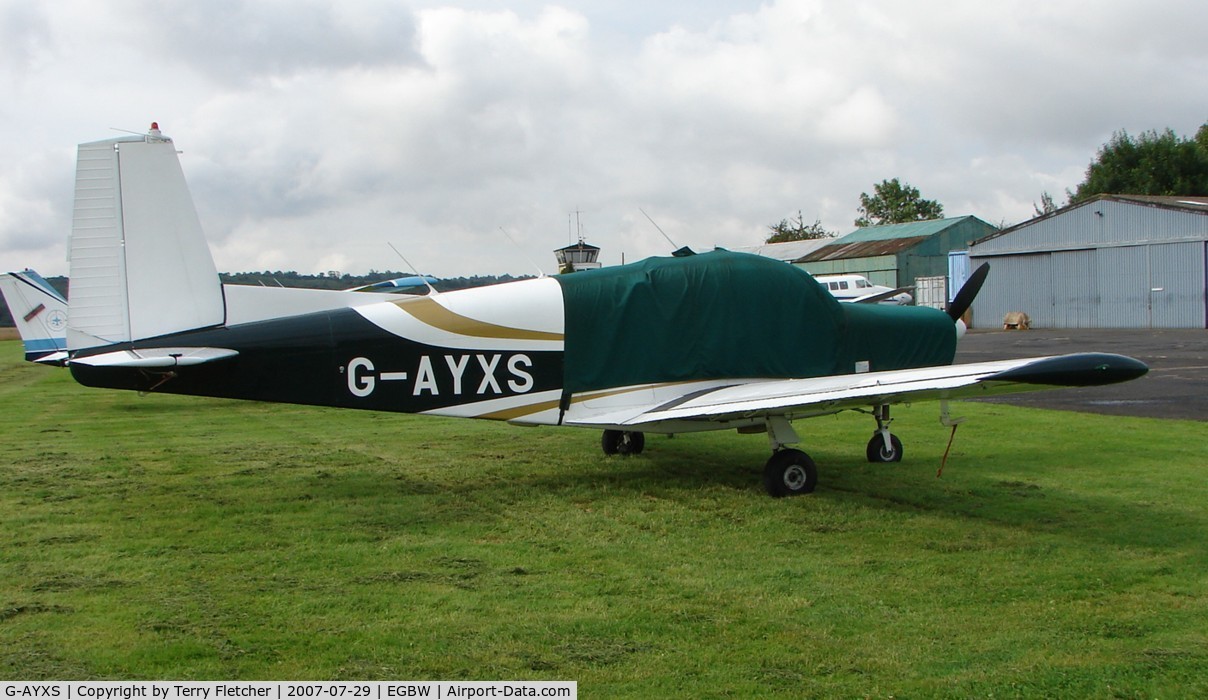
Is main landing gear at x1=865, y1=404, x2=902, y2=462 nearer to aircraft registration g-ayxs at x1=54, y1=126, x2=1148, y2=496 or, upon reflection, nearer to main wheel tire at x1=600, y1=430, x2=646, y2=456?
aircraft registration g-ayxs at x1=54, y1=126, x2=1148, y2=496

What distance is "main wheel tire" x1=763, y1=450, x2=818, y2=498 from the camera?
341 inches

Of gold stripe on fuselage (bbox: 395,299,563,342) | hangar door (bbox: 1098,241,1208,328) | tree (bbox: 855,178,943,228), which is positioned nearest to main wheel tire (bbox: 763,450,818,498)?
gold stripe on fuselage (bbox: 395,299,563,342)

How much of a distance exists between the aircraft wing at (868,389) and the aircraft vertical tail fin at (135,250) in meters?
Answer: 3.57

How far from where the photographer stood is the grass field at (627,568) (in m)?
4.55

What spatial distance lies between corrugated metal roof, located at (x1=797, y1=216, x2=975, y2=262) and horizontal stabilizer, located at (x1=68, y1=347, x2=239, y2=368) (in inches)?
2047

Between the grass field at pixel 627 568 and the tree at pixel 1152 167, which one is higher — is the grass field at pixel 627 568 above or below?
below

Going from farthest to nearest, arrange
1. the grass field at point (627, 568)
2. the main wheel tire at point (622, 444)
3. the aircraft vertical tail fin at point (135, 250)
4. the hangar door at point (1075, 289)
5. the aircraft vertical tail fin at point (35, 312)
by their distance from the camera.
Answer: the hangar door at point (1075, 289), the aircraft vertical tail fin at point (35, 312), the main wheel tire at point (622, 444), the aircraft vertical tail fin at point (135, 250), the grass field at point (627, 568)

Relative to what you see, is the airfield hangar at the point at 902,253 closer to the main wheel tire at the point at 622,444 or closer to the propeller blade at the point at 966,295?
the propeller blade at the point at 966,295

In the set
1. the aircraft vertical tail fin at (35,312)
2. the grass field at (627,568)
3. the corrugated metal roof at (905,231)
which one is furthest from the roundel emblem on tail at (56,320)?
the corrugated metal roof at (905,231)

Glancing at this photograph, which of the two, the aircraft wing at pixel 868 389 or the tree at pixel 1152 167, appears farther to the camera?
the tree at pixel 1152 167

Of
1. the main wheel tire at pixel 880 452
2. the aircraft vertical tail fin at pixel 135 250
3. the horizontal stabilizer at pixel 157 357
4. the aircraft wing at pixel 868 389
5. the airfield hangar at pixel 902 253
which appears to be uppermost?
A: the airfield hangar at pixel 902 253

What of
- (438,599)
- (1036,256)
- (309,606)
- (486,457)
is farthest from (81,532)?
(1036,256)

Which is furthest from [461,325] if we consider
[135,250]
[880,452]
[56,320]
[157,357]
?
[56,320]
